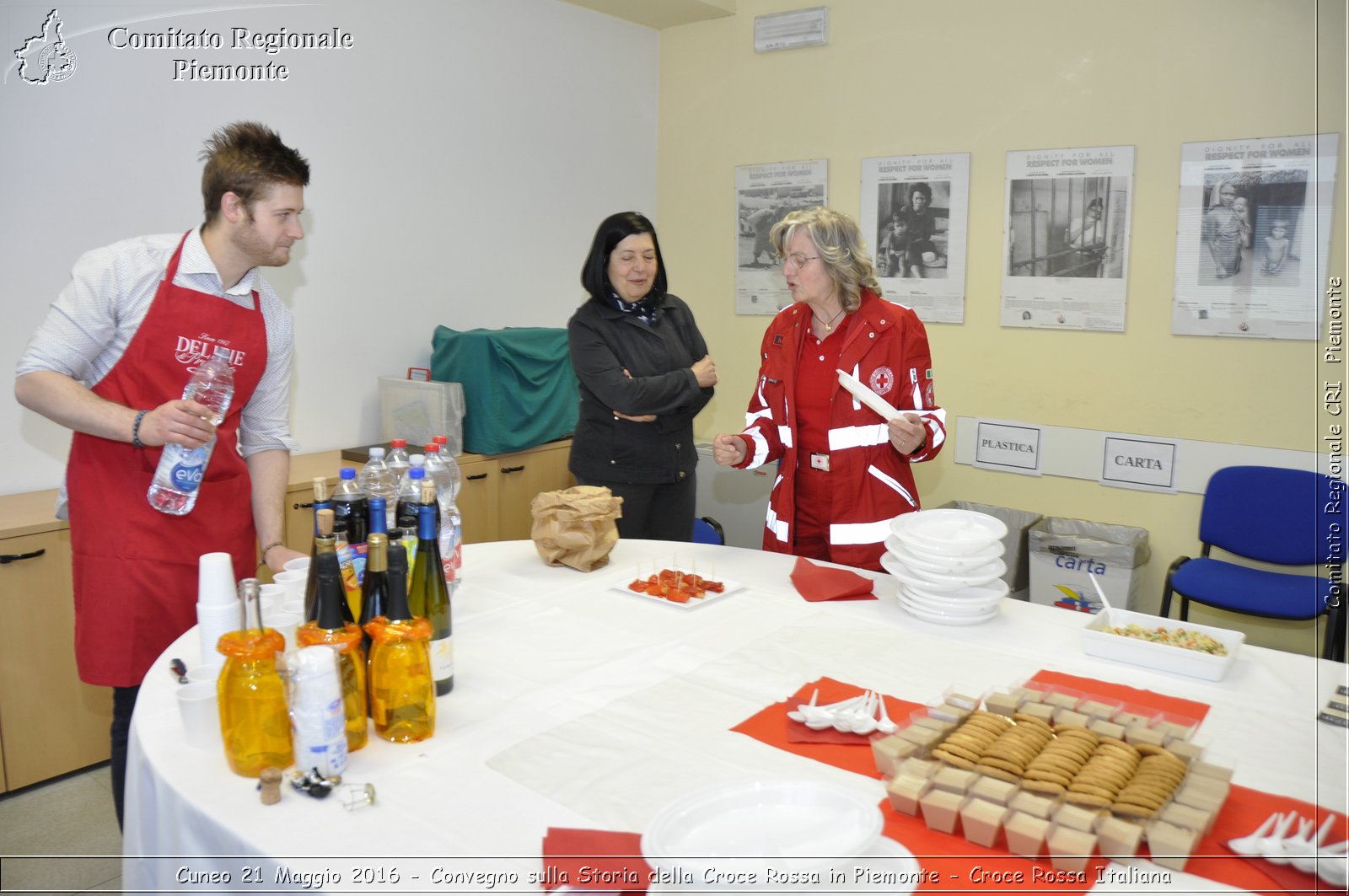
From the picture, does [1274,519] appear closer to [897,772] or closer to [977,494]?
[977,494]

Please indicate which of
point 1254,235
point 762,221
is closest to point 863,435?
point 1254,235

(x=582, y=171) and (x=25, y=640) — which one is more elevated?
(x=582, y=171)

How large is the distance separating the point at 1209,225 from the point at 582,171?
10.1ft

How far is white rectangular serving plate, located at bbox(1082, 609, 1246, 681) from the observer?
177 cm

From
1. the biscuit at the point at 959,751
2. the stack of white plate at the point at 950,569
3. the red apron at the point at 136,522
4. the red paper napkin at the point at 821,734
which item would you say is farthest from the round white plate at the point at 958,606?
the red apron at the point at 136,522

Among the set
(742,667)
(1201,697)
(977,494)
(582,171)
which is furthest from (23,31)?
(977,494)

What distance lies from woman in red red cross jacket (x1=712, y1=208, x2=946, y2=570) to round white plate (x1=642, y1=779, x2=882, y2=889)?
1457mm

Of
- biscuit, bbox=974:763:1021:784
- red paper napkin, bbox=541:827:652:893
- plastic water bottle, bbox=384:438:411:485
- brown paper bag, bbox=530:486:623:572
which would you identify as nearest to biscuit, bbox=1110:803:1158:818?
biscuit, bbox=974:763:1021:784

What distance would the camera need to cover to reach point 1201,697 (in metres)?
1.70

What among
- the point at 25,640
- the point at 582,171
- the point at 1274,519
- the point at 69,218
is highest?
the point at 582,171

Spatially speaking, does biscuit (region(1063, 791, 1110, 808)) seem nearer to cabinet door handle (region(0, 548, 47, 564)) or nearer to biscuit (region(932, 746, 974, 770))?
biscuit (region(932, 746, 974, 770))

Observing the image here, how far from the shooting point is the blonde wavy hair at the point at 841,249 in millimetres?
2742

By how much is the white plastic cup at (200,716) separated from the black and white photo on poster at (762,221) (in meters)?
4.07

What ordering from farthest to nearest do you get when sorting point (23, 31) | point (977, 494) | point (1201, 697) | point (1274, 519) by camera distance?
point (977, 494) < point (1274, 519) < point (23, 31) < point (1201, 697)
